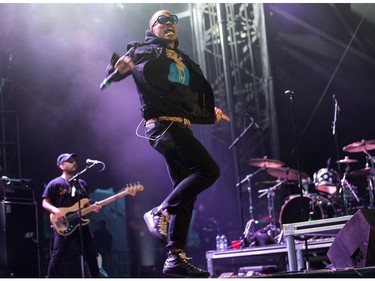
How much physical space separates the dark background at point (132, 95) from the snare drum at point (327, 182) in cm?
80

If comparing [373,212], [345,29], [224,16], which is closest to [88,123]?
[224,16]

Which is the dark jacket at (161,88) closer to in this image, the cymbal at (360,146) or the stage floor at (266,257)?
the stage floor at (266,257)

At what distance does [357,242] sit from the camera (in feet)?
10.7

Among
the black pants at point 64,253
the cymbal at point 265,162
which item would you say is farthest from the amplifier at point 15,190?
the cymbal at point 265,162

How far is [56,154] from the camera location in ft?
27.9

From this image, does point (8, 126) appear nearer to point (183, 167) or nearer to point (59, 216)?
point (59, 216)

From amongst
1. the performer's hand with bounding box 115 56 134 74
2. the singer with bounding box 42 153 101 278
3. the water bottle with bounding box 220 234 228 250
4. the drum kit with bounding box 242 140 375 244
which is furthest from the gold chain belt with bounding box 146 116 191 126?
the water bottle with bounding box 220 234 228 250

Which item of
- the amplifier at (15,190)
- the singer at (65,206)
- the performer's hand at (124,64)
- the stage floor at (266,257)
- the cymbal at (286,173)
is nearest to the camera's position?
the performer's hand at (124,64)

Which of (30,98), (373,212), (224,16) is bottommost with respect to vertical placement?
(373,212)

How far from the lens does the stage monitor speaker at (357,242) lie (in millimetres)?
3125

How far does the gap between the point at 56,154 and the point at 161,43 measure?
18.1 ft

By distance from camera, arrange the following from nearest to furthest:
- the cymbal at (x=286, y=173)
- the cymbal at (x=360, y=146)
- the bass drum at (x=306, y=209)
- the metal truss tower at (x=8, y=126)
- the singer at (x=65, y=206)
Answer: the singer at (x=65, y=206)
the bass drum at (x=306, y=209)
the cymbal at (x=360, y=146)
the cymbal at (x=286, y=173)
the metal truss tower at (x=8, y=126)

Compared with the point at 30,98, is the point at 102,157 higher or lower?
lower

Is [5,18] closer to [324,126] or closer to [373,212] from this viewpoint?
[324,126]
